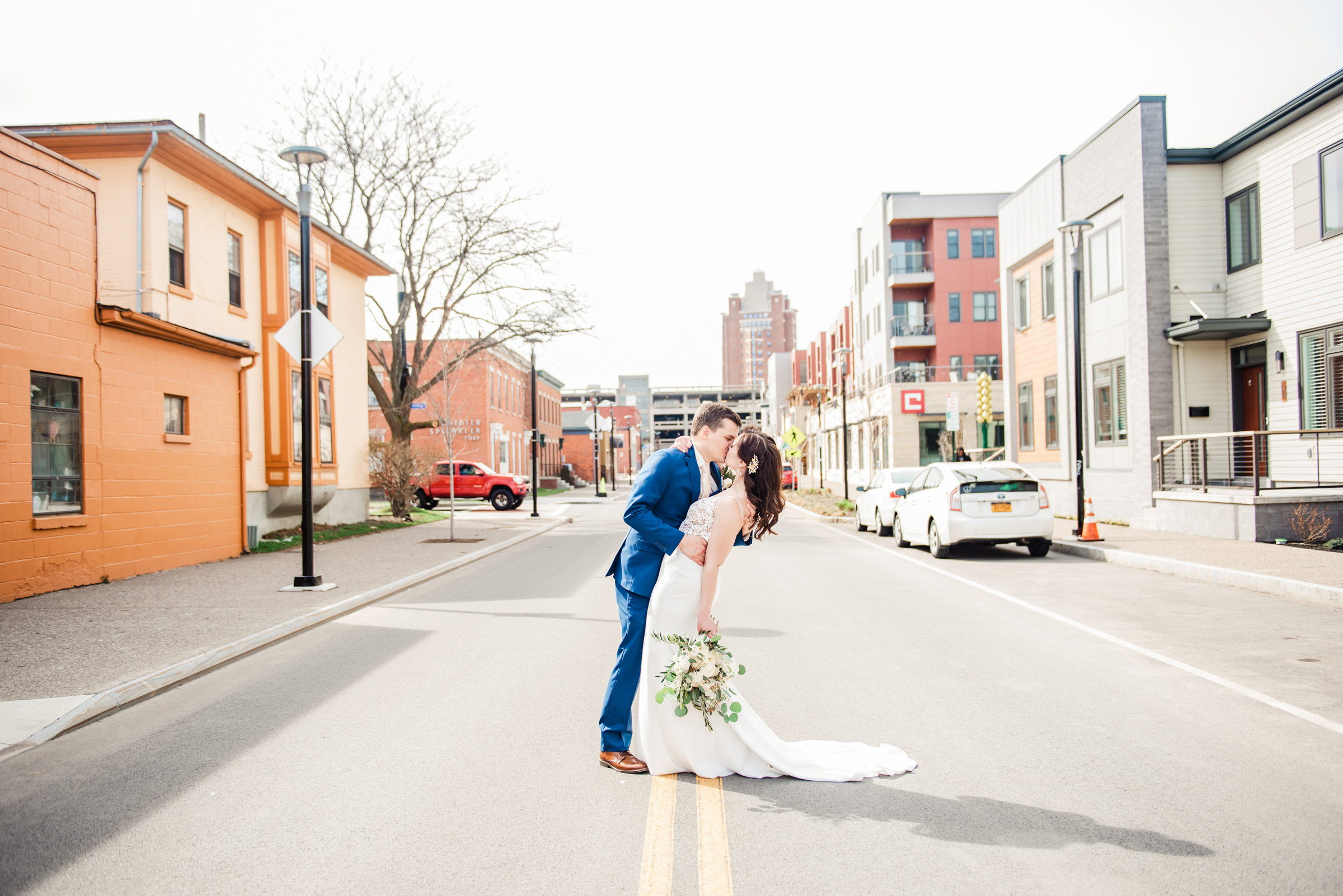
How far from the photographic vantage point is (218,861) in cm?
372

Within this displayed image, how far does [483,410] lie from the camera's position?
48406 millimetres

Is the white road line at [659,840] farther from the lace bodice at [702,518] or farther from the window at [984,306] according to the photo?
the window at [984,306]

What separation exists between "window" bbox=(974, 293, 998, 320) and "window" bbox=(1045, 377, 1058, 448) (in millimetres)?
21241

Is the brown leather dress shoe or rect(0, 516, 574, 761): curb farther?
rect(0, 516, 574, 761): curb

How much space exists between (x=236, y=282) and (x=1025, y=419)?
2167cm

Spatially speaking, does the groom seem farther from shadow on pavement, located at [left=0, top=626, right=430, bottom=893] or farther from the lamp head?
the lamp head

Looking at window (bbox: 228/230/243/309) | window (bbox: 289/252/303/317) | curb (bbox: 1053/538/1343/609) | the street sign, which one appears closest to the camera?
curb (bbox: 1053/538/1343/609)

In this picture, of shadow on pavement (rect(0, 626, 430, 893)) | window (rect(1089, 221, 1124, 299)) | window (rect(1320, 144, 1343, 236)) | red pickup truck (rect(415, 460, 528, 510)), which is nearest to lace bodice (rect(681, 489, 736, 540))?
shadow on pavement (rect(0, 626, 430, 893))

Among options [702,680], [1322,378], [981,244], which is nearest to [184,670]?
[702,680]

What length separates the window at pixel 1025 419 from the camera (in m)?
27.4

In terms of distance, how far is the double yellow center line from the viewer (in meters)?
3.47

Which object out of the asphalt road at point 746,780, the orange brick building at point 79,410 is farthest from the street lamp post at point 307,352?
the asphalt road at point 746,780

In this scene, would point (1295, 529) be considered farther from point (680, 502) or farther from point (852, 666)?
point (680, 502)

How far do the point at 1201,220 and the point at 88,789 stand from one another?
71.1 ft
